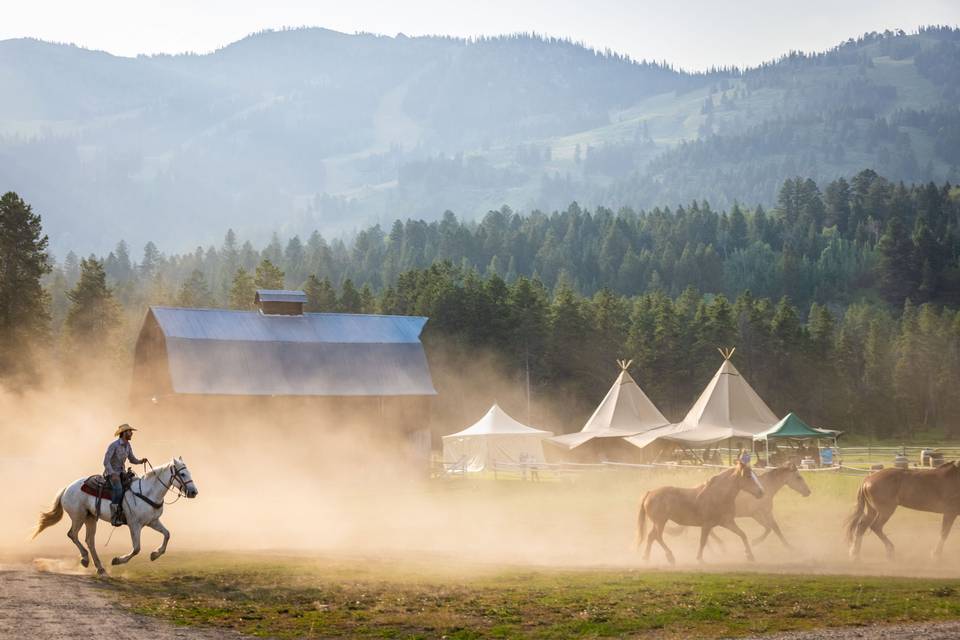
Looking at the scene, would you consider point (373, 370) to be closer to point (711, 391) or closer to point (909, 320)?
point (711, 391)

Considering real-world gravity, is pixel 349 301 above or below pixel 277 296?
above

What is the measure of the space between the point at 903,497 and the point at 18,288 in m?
61.1

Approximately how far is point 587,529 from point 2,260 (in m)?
51.4

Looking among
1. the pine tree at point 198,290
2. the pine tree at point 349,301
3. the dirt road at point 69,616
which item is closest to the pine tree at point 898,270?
the pine tree at point 349,301

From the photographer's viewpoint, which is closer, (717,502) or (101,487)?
(101,487)

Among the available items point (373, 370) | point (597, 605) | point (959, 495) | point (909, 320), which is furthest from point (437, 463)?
point (909, 320)

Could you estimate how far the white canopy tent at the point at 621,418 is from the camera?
69956mm

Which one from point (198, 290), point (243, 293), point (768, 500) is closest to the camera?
point (768, 500)

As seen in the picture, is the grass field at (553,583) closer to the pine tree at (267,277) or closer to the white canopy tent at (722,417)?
the white canopy tent at (722,417)

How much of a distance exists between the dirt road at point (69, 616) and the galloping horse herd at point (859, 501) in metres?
12.8

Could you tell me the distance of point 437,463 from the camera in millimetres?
69812

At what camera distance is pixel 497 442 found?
68312 mm

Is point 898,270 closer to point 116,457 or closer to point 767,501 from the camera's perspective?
point 767,501

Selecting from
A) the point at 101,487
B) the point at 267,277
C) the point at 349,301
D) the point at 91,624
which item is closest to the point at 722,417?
the point at 101,487
